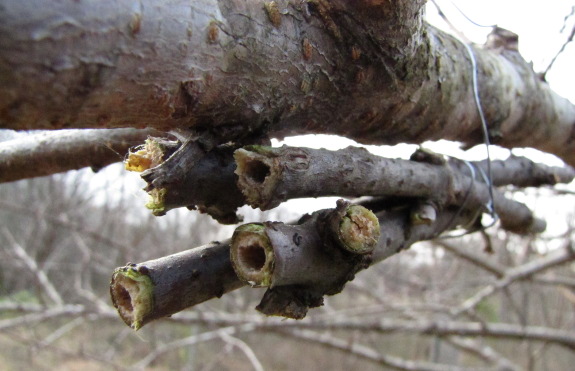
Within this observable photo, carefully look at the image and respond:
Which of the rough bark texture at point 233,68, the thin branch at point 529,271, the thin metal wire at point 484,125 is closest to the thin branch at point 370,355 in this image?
the thin branch at point 529,271

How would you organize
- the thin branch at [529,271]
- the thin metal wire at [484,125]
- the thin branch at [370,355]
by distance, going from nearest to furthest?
the thin metal wire at [484,125] → the thin branch at [529,271] → the thin branch at [370,355]

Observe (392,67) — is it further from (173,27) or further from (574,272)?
(574,272)

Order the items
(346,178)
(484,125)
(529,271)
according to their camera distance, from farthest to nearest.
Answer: (529,271), (484,125), (346,178)

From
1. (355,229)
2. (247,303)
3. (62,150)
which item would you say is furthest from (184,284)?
(247,303)

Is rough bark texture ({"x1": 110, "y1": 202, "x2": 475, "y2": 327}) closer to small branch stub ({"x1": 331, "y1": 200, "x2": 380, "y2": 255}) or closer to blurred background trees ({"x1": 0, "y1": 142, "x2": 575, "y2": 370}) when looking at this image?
small branch stub ({"x1": 331, "y1": 200, "x2": 380, "y2": 255})

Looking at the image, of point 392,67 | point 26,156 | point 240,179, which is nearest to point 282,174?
point 240,179

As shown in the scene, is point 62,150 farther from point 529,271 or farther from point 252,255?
point 529,271

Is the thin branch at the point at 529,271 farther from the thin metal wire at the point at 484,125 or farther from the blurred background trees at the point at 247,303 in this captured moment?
the thin metal wire at the point at 484,125
